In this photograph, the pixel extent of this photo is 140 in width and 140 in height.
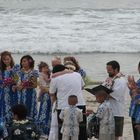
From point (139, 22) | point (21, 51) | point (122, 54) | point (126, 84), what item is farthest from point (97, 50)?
point (126, 84)

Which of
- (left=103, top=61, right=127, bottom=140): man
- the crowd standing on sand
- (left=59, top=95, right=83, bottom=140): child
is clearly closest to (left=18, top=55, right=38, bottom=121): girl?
the crowd standing on sand

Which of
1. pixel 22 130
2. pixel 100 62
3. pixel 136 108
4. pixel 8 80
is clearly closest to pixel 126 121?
pixel 8 80

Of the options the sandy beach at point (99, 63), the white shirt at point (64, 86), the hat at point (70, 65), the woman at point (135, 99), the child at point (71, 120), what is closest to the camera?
the woman at point (135, 99)

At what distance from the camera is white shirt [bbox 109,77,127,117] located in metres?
9.07

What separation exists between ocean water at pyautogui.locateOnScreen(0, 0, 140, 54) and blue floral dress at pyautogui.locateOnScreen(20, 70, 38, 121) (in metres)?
12.5

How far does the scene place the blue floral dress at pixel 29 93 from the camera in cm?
991

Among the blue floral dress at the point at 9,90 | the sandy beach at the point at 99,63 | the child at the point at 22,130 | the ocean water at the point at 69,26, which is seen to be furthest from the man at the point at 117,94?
the ocean water at the point at 69,26

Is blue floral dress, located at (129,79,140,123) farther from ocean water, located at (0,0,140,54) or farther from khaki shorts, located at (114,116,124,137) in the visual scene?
ocean water, located at (0,0,140,54)

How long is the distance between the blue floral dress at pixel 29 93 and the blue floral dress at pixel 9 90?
10 cm

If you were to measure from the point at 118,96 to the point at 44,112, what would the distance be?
1617 mm

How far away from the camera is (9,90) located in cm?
1005

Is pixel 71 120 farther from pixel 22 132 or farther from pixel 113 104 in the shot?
pixel 22 132

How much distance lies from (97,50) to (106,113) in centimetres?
1415

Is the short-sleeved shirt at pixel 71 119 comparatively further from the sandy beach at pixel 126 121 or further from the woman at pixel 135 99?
Answer: the sandy beach at pixel 126 121
